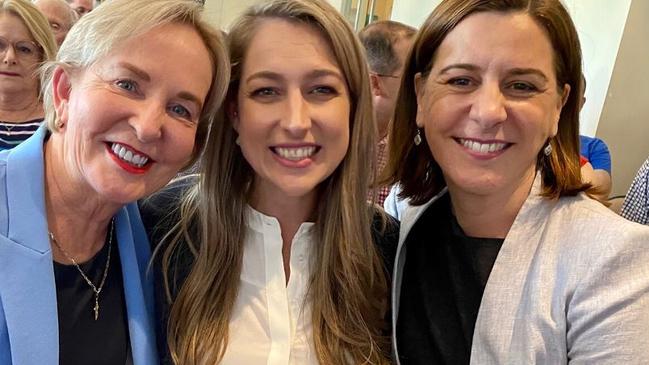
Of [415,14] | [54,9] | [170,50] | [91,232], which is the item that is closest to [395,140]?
[170,50]

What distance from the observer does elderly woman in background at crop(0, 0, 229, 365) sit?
117cm

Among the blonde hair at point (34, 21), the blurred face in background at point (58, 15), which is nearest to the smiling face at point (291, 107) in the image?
the blonde hair at point (34, 21)

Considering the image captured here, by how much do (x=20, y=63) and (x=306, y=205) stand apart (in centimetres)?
178

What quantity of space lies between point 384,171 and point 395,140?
0.35ft

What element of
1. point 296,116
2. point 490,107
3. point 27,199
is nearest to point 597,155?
point 490,107

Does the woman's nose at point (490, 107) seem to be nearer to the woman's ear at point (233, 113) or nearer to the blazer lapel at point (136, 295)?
the woman's ear at point (233, 113)

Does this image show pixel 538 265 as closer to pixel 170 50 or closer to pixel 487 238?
pixel 487 238

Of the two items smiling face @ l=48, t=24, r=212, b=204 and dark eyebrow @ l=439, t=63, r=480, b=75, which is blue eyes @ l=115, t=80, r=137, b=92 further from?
dark eyebrow @ l=439, t=63, r=480, b=75

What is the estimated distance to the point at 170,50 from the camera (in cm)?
125

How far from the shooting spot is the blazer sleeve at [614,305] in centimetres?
113

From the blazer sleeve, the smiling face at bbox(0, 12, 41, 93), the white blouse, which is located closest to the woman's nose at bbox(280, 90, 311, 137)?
the white blouse

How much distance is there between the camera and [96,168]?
122cm

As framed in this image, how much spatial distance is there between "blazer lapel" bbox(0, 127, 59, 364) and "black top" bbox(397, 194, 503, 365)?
854mm

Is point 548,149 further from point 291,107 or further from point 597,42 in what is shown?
point 597,42
